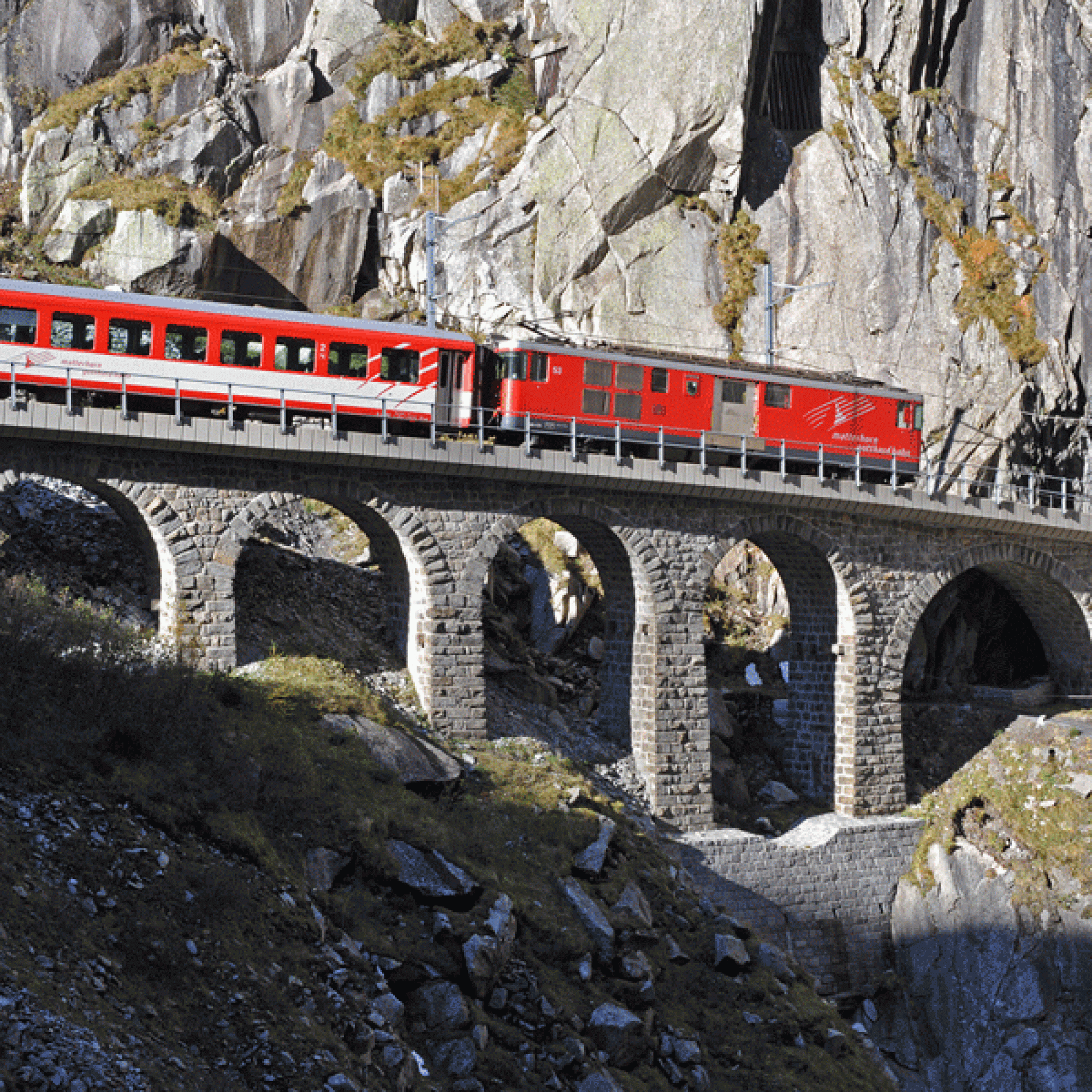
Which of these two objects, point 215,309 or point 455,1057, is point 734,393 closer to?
point 215,309

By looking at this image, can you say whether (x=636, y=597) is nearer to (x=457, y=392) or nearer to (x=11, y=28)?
(x=457, y=392)

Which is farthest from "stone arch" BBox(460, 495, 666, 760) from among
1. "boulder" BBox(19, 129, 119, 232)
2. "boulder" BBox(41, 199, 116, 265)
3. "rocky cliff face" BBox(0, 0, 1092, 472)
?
"boulder" BBox(19, 129, 119, 232)

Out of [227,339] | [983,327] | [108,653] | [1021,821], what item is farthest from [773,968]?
[983,327]

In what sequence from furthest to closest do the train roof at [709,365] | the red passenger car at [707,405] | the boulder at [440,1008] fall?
the train roof at [709,365], the red passenger car at [707,405], the boulder at [440,1008]

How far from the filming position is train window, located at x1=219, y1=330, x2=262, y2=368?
24281 millimetres

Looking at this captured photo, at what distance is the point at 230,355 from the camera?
79.9 feet

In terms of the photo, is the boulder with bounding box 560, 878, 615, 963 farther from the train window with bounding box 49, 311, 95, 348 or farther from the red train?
the train window with bounding box 49, 311, 95, 348

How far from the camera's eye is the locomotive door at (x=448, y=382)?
26672 millimetres

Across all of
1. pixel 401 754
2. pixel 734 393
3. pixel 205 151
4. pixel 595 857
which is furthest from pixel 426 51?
pixel 595 857

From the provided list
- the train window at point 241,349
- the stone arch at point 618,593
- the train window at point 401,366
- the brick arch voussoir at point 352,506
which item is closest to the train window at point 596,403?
the stone arch at point 618,593

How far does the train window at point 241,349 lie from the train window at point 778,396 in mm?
12329

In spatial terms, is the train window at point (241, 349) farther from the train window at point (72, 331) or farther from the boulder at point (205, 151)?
the boulder at point (205, 151)

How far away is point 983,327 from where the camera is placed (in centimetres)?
3981

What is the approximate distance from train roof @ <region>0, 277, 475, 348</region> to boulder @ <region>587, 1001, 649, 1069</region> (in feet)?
47.5
